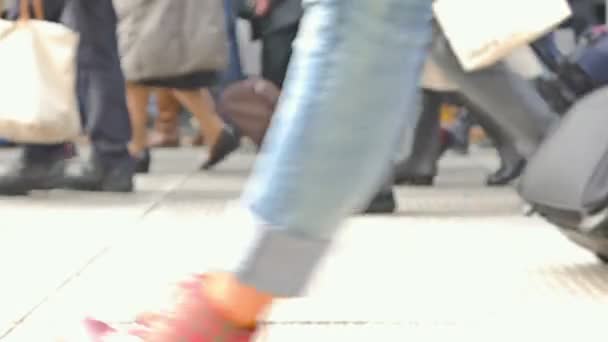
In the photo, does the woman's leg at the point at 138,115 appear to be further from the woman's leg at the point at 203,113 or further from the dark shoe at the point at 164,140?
the dark shoe at the point at 164,140

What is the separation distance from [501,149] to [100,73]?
0.84m

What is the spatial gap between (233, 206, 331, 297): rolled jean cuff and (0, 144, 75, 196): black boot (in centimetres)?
172

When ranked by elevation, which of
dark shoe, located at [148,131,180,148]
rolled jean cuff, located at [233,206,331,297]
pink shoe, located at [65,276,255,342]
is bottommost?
dark shoe, located at [148,131,180,148]

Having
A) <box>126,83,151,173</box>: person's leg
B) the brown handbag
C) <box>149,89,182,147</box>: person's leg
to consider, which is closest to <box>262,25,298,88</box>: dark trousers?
the brown handbag

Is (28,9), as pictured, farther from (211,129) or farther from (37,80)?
(211,129)

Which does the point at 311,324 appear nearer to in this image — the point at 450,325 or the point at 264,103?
the point at 450,325

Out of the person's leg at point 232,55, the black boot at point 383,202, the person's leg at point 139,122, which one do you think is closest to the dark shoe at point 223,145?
the person's leg at point 139,122

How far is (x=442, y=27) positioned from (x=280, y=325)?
1069mm

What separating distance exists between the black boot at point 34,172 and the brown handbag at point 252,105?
18.7 inches

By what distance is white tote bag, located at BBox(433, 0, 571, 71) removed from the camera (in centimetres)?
197

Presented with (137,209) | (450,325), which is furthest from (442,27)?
(450,325)

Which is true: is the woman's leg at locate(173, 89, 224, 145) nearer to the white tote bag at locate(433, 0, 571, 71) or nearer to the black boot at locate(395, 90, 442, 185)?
the black boot at locate(395, 90, 442, 185)

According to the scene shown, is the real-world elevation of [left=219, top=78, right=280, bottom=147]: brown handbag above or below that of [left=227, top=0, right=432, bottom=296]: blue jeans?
below

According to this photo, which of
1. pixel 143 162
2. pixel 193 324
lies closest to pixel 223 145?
pixel 143 162
